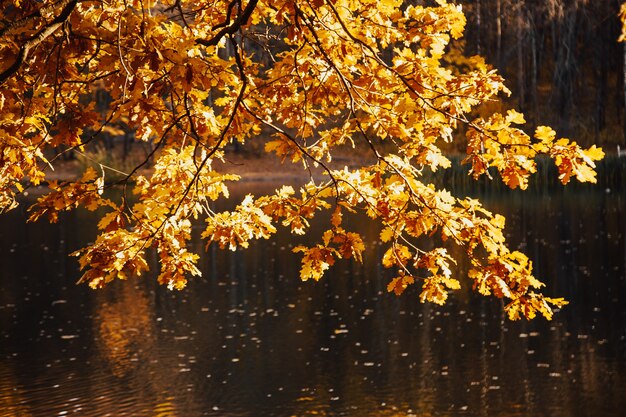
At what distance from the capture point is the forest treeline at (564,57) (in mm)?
30938

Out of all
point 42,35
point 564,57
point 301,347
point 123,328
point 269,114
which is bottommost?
point 301,347

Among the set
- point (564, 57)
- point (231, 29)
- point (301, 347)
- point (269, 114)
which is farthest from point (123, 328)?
point (564, 57)

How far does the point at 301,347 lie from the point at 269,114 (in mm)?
5090

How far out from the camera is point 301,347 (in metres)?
11.1

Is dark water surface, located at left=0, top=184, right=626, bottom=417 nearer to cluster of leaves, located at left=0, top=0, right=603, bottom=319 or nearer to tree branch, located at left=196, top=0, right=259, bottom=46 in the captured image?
cluster of leaves, located at left=0, top=0, right=603, bottom=319

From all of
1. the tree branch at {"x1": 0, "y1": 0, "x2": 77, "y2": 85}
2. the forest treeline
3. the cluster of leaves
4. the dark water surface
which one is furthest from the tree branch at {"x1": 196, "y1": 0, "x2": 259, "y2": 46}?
the forest treeline

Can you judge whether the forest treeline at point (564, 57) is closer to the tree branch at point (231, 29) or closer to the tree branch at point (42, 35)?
the tree branch at point (231, 29)

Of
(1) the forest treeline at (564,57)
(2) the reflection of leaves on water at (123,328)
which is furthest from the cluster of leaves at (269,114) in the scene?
(1) the forest treeline at (564,57)

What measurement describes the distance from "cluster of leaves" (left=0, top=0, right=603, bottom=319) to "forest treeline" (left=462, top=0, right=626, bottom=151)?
2336cm

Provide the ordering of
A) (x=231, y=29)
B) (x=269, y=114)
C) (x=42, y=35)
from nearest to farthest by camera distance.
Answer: (x=42, y=35) → (x=231, y=29) → (x=269, y=114)

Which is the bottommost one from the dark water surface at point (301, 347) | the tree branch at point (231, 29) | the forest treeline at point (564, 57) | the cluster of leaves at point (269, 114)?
the dark water surface at point (301, 347)

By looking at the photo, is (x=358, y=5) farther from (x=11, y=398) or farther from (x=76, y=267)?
(x=76, y=267)

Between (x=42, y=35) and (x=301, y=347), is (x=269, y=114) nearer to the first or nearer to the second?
(x=42, y=35)

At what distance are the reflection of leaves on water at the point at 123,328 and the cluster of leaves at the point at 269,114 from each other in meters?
4.51
